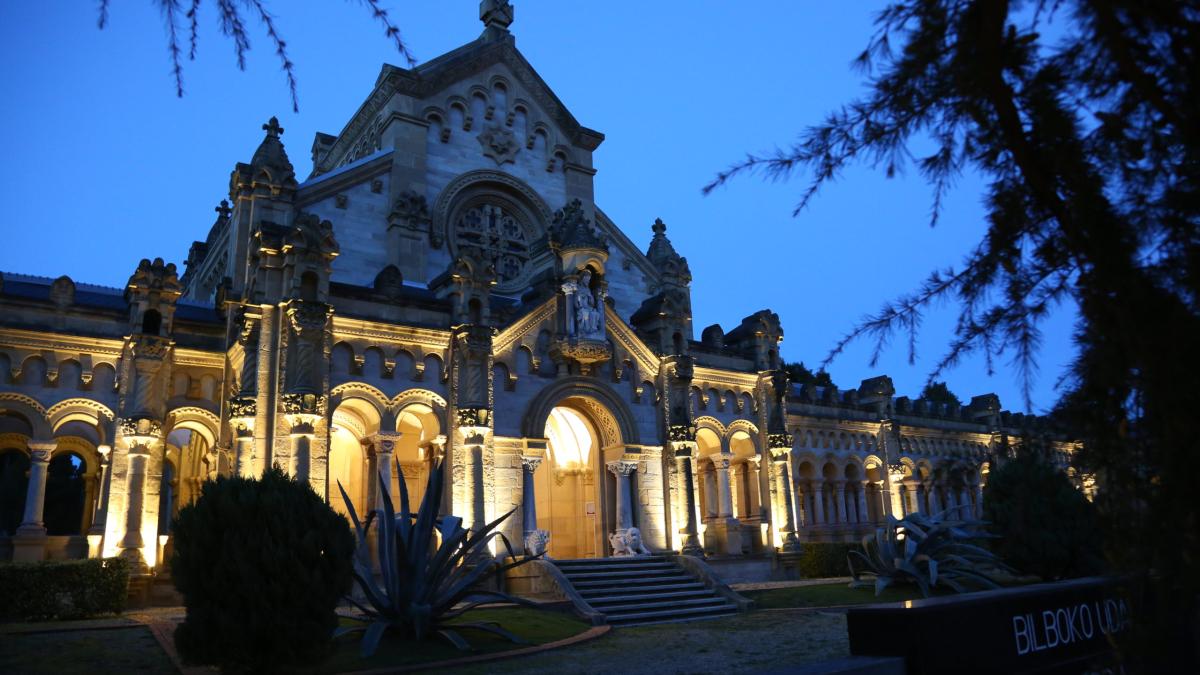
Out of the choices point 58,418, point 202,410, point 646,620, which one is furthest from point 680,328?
point 58,418

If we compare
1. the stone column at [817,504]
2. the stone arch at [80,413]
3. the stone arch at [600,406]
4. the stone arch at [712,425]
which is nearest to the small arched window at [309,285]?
the stone arch at [80,413]

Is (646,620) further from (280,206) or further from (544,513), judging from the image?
(280,206)

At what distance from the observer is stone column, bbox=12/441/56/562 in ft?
61.7

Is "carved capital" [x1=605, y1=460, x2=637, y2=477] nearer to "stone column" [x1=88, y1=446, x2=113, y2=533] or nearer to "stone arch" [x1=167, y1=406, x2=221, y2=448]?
"stone arch" [x1=167, y1=406, x2=221, y2=448]

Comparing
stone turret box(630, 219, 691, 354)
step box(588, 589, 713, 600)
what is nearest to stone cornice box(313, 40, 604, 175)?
stone turret box(630, 219, 691, 354)

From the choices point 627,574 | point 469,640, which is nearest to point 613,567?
point 627,574

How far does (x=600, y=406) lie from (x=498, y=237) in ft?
26.3

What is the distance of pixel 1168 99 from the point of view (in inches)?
190

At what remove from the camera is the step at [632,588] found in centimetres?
1927

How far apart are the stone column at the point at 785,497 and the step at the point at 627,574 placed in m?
7.01

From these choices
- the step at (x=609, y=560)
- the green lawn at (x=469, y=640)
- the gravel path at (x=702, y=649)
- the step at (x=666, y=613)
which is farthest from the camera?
the step at (x=609, y=560)

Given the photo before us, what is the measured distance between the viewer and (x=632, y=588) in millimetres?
19938

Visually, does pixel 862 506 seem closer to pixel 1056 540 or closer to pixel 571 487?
pixel 571 487

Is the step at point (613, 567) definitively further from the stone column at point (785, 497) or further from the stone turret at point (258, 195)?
the stone turret at point (258, 195)
